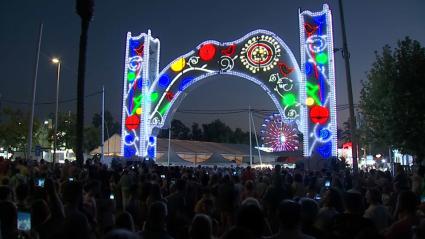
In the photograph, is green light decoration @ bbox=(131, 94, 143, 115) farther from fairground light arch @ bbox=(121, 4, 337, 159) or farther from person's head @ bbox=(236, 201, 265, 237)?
person's head @ bbox=(236, 201, 265, 237)

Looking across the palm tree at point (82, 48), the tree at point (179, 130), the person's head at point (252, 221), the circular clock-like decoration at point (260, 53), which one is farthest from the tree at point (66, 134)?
the person's head at point (252, 221)

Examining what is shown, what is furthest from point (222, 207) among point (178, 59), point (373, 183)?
point (178, 59)

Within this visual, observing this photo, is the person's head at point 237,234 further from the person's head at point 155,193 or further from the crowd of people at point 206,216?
the person's head at point 155,193

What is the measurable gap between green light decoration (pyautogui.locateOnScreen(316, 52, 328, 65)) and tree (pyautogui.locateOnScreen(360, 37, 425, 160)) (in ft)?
9.69

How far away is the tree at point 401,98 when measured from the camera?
2597 centimetres

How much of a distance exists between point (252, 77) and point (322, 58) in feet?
16.3

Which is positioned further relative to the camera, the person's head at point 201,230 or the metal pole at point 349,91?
the metal pole at point 349,91

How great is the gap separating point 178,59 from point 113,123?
107350 mm

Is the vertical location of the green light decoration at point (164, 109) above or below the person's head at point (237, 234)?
above

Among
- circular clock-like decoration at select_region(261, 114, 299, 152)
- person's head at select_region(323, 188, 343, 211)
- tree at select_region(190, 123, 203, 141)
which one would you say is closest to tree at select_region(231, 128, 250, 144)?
tree at select_region(190, 123, 203, 141)

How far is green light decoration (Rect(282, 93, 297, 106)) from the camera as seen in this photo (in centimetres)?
2978

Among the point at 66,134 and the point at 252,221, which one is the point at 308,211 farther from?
the point at 66,134

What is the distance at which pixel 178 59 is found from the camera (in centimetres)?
3416

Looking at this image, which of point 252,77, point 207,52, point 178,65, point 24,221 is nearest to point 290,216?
point 24,221
